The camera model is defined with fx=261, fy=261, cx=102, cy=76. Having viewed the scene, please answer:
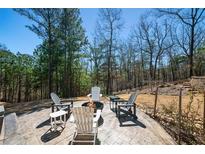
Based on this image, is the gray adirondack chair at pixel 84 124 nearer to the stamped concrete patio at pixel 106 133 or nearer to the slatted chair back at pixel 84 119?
the slatted chair back at pixel 84 119

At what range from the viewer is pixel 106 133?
4.75 meters

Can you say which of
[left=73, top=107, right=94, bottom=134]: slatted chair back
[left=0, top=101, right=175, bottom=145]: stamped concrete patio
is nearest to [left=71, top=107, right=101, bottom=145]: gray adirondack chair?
[left=73, top=107, right=94, bottom=134]: slatted chair back

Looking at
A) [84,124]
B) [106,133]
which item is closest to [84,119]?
[84,124]

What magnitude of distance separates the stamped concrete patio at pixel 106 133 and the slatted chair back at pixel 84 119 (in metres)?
0.27

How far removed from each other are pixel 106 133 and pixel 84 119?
2.13 ft

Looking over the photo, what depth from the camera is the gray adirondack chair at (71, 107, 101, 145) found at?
429 centimetres

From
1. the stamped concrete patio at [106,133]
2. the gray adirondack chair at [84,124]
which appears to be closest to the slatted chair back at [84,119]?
the gray adirondack chair at [84,124]

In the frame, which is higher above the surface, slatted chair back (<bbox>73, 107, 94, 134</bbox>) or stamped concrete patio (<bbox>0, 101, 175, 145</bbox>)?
slatted chair back (<bbox>73, 107, 94, 134</bbox>)

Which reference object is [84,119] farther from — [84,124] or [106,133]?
[106,133]

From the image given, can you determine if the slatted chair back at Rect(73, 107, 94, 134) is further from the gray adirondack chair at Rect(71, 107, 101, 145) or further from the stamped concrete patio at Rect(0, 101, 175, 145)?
the stamped concrete patio at Rect(0, 101, 175, 145)

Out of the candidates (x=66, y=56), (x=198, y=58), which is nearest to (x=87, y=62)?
(x=66, y=56)

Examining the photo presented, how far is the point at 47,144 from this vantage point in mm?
4285

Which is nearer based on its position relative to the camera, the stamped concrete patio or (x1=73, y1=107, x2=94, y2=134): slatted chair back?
(x1=73, y1=107, x2=94, y2=134): slatted chair back

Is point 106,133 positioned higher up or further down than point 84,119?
further down
